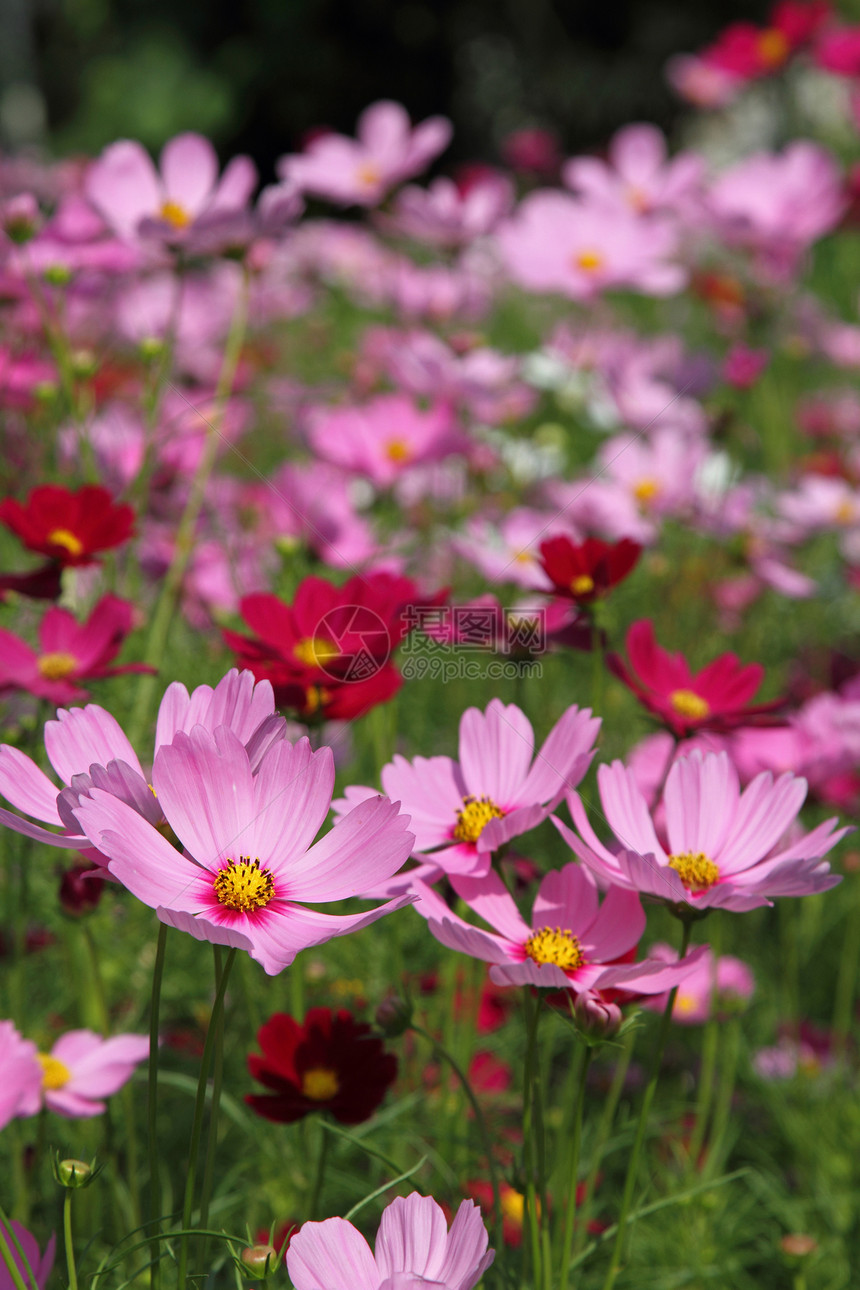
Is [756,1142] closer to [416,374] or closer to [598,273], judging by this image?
[416,374]

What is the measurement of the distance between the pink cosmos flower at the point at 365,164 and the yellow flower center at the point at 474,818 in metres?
0.88

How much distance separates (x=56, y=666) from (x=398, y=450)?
48cm

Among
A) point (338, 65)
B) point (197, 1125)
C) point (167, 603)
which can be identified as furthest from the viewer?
point (338, 65)

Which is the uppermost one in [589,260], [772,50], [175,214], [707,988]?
[772,50]

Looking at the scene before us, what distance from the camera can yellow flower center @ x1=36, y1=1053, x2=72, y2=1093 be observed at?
539mm

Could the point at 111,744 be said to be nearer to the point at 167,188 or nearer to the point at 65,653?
the point at 65,653

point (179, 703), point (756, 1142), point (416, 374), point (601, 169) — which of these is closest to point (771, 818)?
point (179, 703)

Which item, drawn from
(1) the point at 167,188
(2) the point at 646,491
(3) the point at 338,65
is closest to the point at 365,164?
(1) the point at 167,188

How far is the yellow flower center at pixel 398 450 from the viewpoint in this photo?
0.99 m

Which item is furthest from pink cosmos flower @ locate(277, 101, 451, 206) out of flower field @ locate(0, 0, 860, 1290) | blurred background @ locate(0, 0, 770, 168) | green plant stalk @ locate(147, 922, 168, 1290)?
blurred background @ locate(0, 0, 770, 168)

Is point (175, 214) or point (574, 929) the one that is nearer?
point (574, 929)

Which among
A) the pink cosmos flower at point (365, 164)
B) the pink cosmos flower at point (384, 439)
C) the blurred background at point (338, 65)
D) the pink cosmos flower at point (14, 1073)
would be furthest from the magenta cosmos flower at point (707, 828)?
the blurred background at point (338, 65)

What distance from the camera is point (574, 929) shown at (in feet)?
1.50

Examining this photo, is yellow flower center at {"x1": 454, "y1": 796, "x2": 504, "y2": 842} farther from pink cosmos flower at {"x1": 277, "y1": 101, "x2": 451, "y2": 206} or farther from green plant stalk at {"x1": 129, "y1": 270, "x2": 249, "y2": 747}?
pink cosmos flower at {"x1": 277, "y1": 101, "x2": 451, "y2": 206}
